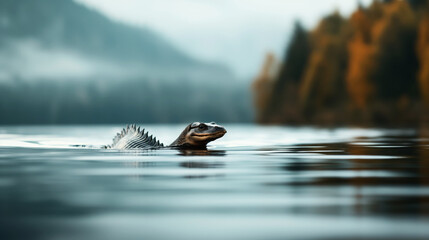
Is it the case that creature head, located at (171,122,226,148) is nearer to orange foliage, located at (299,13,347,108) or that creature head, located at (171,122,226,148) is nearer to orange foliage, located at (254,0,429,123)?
orange foliage, located at (254,0,429,123)

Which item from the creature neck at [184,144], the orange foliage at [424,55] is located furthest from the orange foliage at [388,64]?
the creature neck at [184,144]

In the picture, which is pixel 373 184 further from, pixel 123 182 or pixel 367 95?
pixel 367 95

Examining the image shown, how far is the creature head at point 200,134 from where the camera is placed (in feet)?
47.9

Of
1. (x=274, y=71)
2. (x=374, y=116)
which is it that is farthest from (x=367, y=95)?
(x=274, y=71)

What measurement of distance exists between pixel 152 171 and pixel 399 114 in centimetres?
6341

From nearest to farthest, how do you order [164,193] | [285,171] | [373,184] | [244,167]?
[164,193] → [373,184] → [285,171] → [244,167]

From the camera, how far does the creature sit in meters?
14.7

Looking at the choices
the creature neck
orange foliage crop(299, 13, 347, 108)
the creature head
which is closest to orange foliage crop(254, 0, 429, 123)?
orange foliage crop(299, 13, 347, 108)

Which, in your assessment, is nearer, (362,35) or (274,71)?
(362,35)

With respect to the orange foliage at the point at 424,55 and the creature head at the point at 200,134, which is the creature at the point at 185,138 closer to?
the creature head at the point at 200,134

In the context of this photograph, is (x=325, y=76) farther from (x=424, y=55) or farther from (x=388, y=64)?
(x=424, y=55)

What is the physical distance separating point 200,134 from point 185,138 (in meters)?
0.71

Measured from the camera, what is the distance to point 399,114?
69.5 metres

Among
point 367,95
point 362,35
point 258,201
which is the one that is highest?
point 362,35
